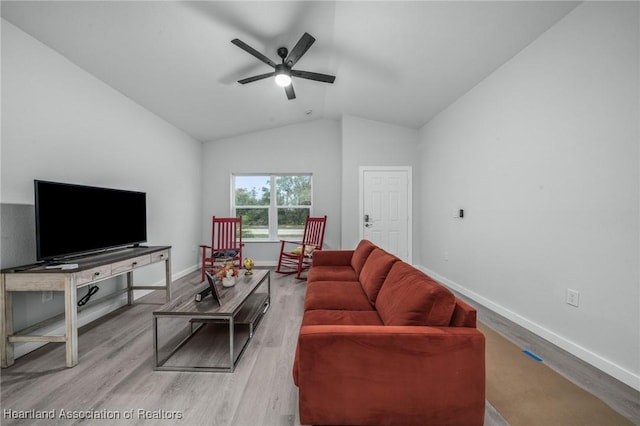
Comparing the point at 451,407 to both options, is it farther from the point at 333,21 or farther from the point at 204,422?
the point at 333,21

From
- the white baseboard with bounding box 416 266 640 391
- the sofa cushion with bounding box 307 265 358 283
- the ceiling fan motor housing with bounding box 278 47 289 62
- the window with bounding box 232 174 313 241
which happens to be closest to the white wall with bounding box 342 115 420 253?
the window with bounding box 232 174 313 241

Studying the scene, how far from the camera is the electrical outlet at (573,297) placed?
1958mm

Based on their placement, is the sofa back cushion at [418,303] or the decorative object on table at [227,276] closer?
the sofa back cushion at [418,303]

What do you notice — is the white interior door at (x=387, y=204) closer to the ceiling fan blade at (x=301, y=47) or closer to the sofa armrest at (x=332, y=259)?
the sofa armrest at (x=332, y=259)

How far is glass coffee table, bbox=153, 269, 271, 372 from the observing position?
175cm

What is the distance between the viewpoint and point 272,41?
258 cm

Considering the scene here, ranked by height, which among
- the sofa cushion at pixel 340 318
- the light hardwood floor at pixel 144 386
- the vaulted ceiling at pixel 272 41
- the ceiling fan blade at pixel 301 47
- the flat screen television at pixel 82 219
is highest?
the vaulted ceiling at pixel 272 41

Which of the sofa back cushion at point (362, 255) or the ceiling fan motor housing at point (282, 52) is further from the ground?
the ceiling fan motor housing at point (282, 52)

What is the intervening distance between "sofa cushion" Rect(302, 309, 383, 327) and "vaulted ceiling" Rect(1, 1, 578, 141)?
241 centimetres

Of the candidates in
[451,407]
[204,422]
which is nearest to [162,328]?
[204,422]

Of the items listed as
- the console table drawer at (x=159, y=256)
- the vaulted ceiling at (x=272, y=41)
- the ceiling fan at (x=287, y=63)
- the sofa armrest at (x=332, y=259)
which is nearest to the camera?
the vaulted ceiling at (x=272, y=41)

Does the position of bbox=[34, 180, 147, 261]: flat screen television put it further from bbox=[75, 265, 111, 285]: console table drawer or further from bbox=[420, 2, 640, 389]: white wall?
bbox=[420, 2, 640, 389]: white wall

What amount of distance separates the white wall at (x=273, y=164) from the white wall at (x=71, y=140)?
1.07 m

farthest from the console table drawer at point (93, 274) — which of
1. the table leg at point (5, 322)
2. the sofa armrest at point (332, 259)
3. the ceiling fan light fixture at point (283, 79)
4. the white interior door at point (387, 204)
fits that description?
→ the white interior door at point (387, 204)
